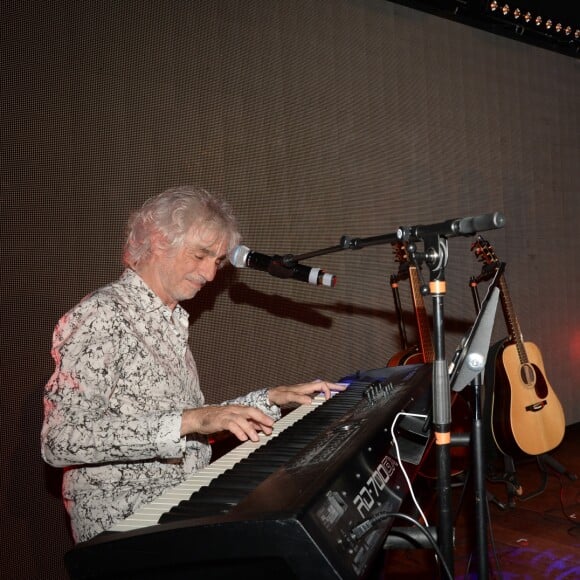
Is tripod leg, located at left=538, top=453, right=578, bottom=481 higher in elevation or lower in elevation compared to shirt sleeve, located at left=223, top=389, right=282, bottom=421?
lower

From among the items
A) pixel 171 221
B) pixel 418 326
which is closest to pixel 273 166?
pixel 418 326

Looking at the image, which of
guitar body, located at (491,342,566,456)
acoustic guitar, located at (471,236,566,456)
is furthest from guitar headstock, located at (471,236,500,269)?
guitar body, located at (491,342,566,456)

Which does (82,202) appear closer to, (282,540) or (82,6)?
(82,6)

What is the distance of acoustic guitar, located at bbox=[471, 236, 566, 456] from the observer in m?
3.04

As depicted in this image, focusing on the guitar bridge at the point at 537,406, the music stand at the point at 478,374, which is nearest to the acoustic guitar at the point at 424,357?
the guitar bridge at the point at 537,406

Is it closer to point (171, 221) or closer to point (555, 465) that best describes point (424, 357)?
point (555, 465)

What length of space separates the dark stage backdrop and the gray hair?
2.18ft

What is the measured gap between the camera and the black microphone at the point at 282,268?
1596mm

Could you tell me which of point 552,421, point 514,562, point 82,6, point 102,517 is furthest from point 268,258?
point 552,421

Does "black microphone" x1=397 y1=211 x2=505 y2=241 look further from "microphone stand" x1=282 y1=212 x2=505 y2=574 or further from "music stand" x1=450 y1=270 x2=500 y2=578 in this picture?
"music stand" x1=450 y1=270 x2=500 y2=578

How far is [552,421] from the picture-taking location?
3141 millimetres

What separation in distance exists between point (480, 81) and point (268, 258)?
10.5 ft

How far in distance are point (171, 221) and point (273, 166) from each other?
1.37 meters

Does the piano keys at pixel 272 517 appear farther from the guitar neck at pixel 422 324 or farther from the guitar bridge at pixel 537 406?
the guitar bridge at pixel 537 406
